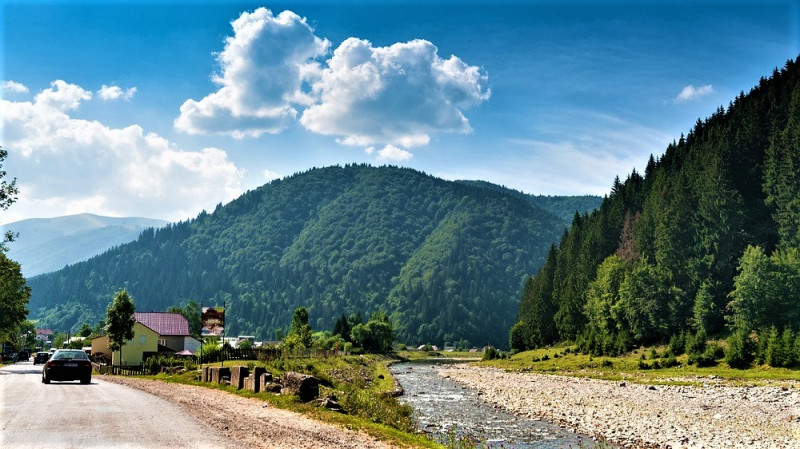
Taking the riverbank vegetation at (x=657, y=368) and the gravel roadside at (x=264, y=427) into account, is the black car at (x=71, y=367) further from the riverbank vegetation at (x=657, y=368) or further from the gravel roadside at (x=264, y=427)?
the riverbank vegetation at (x=657, y=368)

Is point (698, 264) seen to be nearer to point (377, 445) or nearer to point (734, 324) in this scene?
point (734, 324)

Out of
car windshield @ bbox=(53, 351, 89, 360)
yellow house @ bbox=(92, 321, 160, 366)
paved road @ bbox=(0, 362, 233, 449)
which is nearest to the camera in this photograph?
paved road @ bbox=(0, 362, 233, 449)

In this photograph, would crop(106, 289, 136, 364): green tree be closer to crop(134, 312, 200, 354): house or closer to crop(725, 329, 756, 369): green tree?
crop(134, 312, 200, 354): house

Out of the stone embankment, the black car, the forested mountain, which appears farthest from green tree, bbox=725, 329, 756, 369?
the black car

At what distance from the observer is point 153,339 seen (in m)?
97.2

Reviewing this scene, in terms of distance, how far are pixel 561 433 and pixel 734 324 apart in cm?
5367

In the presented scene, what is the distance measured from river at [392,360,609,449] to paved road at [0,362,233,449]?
11.4 m

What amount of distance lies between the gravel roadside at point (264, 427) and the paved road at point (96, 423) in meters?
0.68

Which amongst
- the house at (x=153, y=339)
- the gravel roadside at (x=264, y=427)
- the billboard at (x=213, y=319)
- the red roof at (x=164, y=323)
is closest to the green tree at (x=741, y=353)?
the billboard at (x=213, y=319)

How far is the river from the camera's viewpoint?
31917mm

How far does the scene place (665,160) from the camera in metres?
136

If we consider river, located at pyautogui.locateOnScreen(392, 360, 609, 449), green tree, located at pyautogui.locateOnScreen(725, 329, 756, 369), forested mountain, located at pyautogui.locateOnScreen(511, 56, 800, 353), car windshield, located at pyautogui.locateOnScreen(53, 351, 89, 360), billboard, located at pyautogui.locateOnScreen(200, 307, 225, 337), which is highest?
forested mountain, located at pyautogui.locateOnScreen(511, 56, 800, 353)

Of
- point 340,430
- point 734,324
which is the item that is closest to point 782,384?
point 734,324

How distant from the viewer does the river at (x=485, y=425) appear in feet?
105
